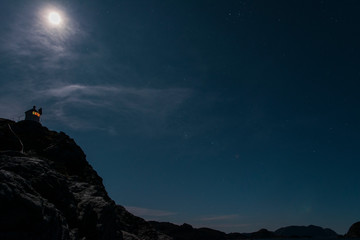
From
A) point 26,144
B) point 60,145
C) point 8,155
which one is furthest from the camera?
point 60,145

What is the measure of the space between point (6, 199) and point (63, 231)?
165 inches

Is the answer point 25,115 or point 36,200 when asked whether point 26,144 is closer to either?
point 25,115

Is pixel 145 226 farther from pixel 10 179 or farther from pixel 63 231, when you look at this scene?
pixel 10 179

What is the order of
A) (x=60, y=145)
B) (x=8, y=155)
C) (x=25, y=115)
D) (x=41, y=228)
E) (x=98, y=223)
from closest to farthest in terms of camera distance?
(x=41, y=228) → (x=8, y=155) → (x=98, y=223) → (x=60, y=145) → (x=25, y=115)

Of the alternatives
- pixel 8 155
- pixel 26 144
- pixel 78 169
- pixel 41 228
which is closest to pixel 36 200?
pixel 41 228

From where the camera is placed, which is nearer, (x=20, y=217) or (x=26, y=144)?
(x=20, y=217)

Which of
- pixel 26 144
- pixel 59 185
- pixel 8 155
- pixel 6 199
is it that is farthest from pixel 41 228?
pixel 26 144

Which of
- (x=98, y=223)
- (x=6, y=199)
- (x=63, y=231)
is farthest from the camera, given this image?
(x=98, y=223)

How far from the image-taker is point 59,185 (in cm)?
1719

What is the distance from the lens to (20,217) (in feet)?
30.6

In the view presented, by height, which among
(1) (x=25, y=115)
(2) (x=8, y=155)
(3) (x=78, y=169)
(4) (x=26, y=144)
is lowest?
(2) (x=8, y=155)

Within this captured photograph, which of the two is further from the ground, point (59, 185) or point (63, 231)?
point (59, 185)

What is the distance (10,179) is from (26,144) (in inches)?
1797

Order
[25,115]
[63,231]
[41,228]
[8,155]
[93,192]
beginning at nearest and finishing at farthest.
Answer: [41,228], [63,231], [8,155], [93,192], [25,115]
